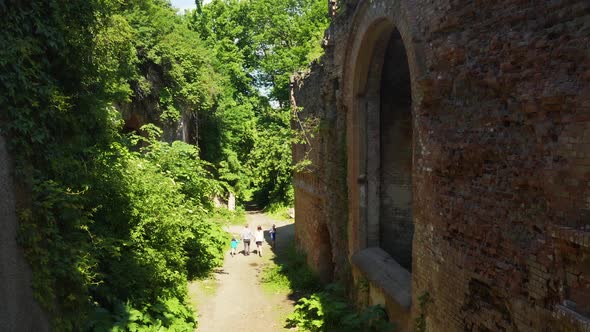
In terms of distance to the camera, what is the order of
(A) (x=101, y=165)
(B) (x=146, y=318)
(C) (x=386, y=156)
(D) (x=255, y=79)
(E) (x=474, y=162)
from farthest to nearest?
(D) (x=255, y=79), (C) (x=386, y=156), (B) (x=146, y=318), (A) (x=101, y=165), (E) (x=474, y=162)

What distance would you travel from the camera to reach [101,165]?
8453 mm

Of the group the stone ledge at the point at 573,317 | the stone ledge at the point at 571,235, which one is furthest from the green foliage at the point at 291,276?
the stone ledge at the point at 571,235

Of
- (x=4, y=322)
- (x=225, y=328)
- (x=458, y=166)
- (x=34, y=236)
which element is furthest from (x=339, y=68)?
(x=4, y=322)

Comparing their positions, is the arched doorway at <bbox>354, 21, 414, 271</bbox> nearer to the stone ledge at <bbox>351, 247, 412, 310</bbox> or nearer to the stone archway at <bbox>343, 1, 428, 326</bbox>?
the stone archway at <bbox>343, 1, 428, 326</bbox>

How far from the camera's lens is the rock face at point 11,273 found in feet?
17.3

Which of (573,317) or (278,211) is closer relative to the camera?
(573,317)

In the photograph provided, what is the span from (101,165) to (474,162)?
649cm

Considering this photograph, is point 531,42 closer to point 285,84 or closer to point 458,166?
point 458,166

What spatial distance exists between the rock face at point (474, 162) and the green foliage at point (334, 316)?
287mm

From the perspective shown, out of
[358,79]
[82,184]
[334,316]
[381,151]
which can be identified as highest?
[358,79]

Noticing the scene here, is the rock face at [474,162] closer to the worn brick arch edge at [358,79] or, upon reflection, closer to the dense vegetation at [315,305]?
the worn brick arch edge at [358,79]

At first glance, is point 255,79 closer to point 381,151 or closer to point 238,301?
point 238,301

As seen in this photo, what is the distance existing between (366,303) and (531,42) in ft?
20.8

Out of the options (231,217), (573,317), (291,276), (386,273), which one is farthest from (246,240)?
(573,317)
